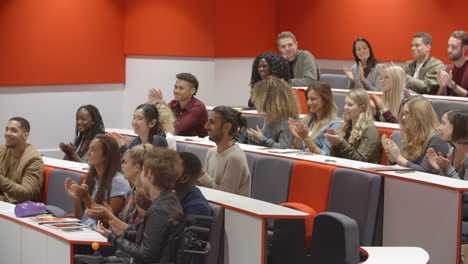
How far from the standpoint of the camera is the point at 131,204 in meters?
4.47

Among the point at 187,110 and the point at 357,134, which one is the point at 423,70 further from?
the point at 357,134

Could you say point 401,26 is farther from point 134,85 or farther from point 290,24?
point 134,85

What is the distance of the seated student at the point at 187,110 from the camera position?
24.1 ft

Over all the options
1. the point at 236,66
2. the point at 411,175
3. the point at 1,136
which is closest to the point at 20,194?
the point at 411,175

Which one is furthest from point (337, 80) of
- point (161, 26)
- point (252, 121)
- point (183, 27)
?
point (252, 121)

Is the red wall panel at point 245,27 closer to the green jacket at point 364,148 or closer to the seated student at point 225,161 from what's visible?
the green jacket at point 364,148

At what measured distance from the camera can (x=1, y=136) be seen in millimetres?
8883

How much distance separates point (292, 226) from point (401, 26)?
6.68 meters

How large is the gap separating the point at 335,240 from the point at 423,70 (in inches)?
180

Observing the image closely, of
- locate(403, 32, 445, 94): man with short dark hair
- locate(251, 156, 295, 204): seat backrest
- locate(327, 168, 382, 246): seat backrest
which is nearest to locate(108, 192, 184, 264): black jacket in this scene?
locate(327, 168, 382, 246): seat backrest

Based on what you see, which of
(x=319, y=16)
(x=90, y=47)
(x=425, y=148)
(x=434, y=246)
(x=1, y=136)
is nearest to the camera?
(x=434, y=246)

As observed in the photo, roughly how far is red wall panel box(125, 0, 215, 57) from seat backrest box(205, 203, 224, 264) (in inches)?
239

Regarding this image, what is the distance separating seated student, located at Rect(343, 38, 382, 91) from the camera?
336 inches

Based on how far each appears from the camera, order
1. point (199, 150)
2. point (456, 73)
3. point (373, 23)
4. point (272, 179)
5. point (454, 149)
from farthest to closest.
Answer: point (373, 23) → point (456, 73) → point (199, 150) → point (272, 179) → point (454, 149)
